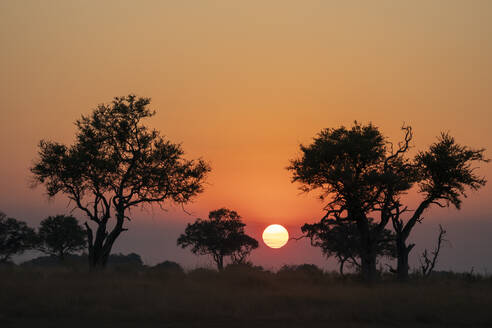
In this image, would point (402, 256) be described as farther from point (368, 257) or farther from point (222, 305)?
point (222, 305)

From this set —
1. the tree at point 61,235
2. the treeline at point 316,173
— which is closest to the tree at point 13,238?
the tree at point 61,235

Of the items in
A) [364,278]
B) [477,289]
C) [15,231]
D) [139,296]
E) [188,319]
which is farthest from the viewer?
[15,231]

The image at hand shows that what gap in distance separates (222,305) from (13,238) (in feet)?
203

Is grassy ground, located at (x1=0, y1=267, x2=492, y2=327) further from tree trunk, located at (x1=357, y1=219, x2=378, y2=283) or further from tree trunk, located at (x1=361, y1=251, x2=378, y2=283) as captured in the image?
tree trunk, located at (x1=357, y1=219, x2=378, y2=283)

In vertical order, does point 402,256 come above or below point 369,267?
above

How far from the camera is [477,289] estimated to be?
29.5 m

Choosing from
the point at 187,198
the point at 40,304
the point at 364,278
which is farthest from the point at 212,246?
the point at 40,304

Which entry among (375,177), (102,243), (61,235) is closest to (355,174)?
(375,177)

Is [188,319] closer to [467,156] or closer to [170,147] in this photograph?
[170,147]

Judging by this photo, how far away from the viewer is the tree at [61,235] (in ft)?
240

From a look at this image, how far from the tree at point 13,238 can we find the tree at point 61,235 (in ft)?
5.11

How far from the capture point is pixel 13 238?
241ft

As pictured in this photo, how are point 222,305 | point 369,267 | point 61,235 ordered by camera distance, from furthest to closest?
point 61,235 → point 369,267 → point 222,305

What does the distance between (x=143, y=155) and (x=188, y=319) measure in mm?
21142
